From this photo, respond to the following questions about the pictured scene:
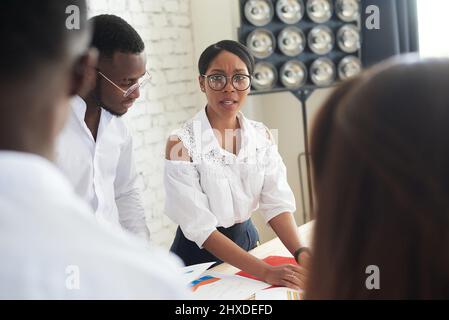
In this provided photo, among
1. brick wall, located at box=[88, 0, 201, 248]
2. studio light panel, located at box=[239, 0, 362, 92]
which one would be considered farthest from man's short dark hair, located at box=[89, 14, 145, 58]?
studio light panel, located at box=[239, 0, 362, 92]

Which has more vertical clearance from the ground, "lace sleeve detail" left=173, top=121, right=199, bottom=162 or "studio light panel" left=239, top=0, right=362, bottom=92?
"studio light panel" left=239, top=0, right=362, bottom=92

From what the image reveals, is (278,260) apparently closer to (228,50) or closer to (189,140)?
(189,140)

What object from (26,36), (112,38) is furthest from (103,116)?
(26,36)

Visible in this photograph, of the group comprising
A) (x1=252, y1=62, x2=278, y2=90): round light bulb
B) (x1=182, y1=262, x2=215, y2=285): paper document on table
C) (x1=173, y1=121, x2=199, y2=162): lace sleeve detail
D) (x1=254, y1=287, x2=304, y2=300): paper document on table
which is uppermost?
(x1=252, y1=62, x2=278, y2=90): round light bulb

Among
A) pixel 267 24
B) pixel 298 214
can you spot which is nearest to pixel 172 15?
pixel 267 24

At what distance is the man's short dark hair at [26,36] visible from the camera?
583 mm

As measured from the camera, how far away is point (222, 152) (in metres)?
1.96

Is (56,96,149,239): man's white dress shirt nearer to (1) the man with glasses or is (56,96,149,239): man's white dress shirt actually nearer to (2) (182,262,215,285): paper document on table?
(1) the man with glasses

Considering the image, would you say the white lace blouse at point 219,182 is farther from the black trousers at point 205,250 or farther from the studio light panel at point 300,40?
the studio light panel at point 300,40

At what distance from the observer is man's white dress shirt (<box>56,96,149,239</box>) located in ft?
5.55

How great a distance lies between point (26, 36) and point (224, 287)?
1.13m

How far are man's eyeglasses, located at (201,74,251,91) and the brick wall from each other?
47.7 inches

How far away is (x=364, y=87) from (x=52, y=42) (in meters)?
0.34
